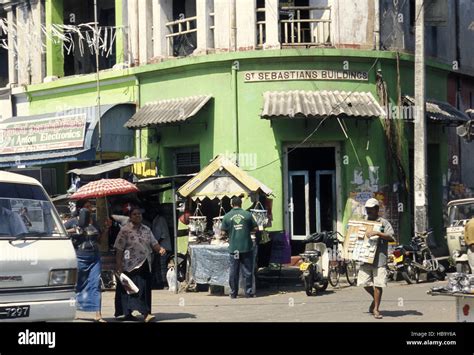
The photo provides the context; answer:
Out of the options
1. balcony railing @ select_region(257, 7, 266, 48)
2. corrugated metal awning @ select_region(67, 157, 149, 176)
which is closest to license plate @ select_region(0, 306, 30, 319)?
corrugated metal awning @ select_region(67, 157, 149, 176)

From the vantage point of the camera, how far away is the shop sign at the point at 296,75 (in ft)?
72.4

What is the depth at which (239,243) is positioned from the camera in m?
17.2

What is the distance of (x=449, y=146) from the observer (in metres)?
26.1

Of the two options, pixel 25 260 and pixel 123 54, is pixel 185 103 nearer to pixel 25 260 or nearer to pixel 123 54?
pixel 123 54

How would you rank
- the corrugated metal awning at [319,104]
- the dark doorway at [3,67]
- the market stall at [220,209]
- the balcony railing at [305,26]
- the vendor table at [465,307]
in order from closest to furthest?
the vendor table at [465,307] < the market stall at [220,209] < the corrugated metal awning at [319,104] < the balcony railing at [305,26] < the dark doorway at [3,67]

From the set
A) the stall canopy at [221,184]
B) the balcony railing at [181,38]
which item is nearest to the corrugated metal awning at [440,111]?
the balcony railing at [181,38]

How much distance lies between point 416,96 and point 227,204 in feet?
17.5

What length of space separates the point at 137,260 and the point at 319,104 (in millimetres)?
8725

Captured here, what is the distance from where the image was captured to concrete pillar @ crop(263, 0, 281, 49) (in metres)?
22.1

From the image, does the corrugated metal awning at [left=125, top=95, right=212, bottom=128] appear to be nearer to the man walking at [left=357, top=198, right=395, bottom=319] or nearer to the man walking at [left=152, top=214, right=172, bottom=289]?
the man walking at [left=152, top=214, right=172, bottom=289]

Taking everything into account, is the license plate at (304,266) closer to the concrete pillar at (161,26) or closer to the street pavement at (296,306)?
the street pavement at (296,306)

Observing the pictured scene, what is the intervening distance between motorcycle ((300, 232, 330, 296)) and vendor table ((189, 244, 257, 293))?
103 centimetres

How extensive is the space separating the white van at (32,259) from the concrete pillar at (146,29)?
41.0ft
